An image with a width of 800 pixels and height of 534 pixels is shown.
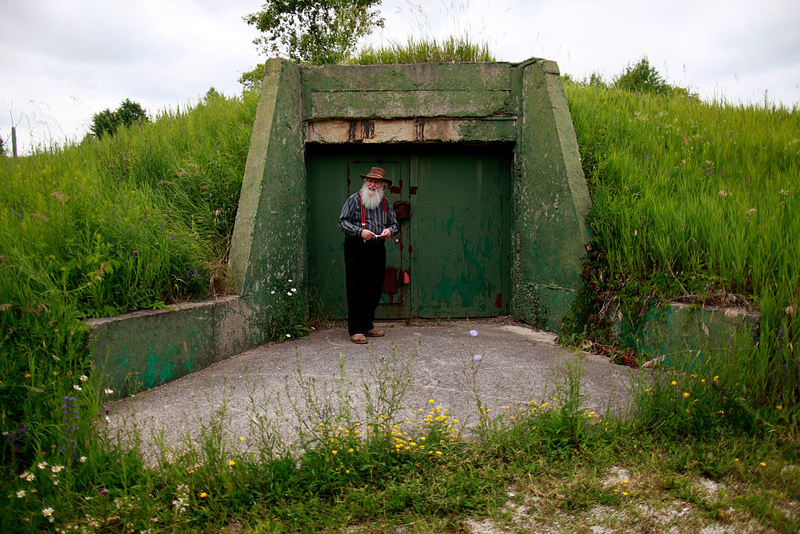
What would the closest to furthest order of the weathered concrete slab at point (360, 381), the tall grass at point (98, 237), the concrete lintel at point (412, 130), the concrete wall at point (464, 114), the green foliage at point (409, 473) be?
1. the green foliage at point (409, 473)
2. the tall grass at point (98, 237)
3. the weathered concrete slab at point (360, 381)
4. the concrete wall at point (464, 114)
5. the concrete lintel at point (412, 130)

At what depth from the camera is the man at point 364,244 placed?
18.0 ft

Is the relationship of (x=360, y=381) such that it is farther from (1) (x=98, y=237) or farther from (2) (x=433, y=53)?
(2) (x=433, y=53)

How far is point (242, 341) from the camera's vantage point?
5168 millimetres

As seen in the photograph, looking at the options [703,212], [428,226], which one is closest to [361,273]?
[428,226]

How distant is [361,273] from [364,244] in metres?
0.33

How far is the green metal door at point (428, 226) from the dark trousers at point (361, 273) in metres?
1.16

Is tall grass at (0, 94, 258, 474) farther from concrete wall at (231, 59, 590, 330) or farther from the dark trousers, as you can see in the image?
the dark trousers

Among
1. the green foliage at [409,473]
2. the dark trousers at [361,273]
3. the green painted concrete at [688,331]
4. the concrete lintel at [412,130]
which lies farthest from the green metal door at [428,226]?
the green foliage at [409,473]

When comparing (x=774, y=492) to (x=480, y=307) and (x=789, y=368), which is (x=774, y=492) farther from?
(x=480, y=307)

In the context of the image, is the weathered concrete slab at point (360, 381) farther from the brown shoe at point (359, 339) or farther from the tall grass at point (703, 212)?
the tall grass at point (703, 212)

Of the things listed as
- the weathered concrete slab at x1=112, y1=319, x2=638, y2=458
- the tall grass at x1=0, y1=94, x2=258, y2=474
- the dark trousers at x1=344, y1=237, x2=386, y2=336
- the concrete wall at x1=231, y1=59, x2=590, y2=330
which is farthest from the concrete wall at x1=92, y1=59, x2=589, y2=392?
the dark trousers at x1=344, y1=237, x2=386, y2=336

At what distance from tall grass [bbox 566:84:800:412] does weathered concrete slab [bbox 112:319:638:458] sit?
89cm

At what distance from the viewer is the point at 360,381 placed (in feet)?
13.6

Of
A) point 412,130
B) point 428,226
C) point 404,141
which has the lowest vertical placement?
point 428,226
